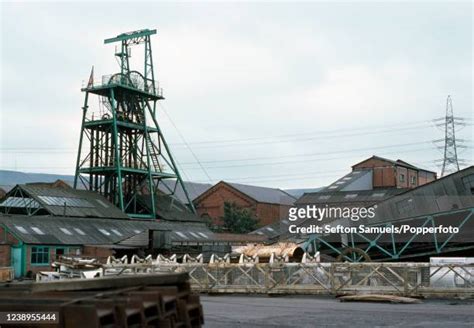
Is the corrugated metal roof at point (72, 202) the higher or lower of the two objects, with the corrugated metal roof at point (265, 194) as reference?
lower

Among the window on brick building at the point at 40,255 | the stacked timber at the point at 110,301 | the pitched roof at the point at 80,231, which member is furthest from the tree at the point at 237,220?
the stacked timber at the point at 110,301

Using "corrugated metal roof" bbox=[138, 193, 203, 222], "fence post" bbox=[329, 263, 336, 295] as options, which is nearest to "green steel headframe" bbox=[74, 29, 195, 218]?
"corrugated metal roof" bbox=[138, 193, 203, 222]

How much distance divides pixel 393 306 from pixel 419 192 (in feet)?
64.3

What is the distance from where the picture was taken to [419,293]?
26188 mm

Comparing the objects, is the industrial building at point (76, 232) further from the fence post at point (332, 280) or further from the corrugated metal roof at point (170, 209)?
the fence post at point (332, 280)

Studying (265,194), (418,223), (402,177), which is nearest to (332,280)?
(418,223)

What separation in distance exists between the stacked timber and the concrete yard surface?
7.59m

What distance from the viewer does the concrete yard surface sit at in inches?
659

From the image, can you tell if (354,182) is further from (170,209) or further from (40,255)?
(40,255)

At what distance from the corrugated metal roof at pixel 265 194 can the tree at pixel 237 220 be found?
500 centimetres

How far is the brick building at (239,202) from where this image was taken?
88.3 metres

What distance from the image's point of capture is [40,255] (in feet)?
152

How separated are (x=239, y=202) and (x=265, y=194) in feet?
21.7

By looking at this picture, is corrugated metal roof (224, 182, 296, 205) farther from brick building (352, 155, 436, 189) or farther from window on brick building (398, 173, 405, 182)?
window on brick building (398, 173, 405, 182)
